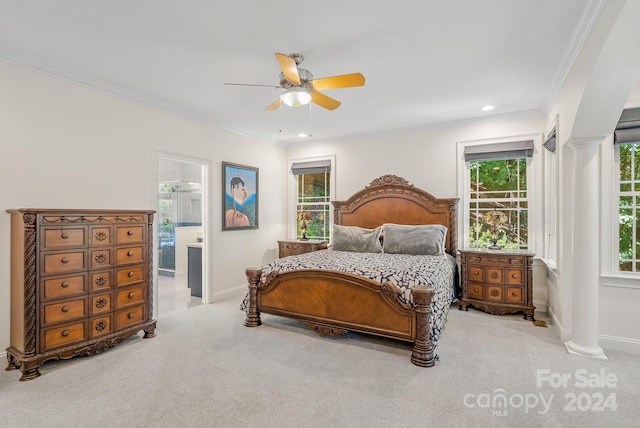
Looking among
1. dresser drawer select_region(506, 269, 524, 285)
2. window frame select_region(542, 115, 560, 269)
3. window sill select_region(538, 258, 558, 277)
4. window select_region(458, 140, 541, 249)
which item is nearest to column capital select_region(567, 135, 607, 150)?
window frame select_region(542, 115, 560, 269)

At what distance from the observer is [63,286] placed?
273cm

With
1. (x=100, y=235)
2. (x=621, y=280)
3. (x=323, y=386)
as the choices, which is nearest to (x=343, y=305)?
(x=323, y=386)

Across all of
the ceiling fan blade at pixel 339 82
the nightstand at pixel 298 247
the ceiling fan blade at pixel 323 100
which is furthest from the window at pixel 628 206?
the nightstand at pixel 298 247

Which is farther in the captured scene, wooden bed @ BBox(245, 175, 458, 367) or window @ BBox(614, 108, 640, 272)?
window @ BBox(614, 108, 640, 272)

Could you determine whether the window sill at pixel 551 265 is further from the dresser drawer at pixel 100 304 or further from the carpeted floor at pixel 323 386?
the dresser drawer at pixel 100 304

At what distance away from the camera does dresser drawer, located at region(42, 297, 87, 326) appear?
104 inches

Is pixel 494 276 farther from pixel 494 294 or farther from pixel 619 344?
pixel 619 344

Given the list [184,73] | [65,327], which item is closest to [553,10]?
[184,73]

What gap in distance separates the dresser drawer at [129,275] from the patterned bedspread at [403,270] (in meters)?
1.17

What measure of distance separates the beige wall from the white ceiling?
0.20 m

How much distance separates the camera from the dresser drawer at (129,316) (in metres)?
3.09

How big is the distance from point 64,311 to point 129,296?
0.55m

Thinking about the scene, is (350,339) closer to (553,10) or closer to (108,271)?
(108,271)

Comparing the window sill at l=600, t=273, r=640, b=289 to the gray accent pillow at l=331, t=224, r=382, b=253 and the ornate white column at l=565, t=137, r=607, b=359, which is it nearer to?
the ornate white column at l=565, t=137, r=607, b=359
